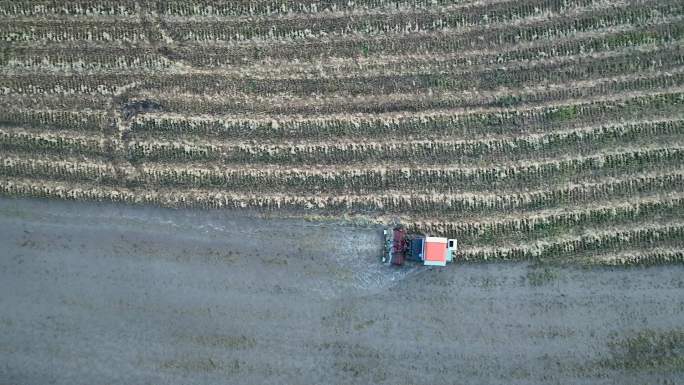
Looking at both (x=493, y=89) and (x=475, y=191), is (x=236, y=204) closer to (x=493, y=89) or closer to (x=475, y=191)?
(x=475, y=191)

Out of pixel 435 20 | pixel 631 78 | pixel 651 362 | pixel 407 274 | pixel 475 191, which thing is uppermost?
pixel 435 20

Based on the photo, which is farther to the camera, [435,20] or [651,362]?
[435,20]

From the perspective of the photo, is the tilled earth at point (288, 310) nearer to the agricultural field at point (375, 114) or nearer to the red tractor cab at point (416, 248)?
the red tractor cab at point (416, 248)

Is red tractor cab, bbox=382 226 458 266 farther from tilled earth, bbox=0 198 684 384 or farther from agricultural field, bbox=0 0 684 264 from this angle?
agricultural field, bbox=0 0 684 264

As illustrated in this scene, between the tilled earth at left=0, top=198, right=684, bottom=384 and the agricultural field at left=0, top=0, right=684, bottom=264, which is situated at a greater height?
the agricultural field at left=0, top=0, right=684, bottom=264

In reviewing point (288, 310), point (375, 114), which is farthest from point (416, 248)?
point (375, 114)

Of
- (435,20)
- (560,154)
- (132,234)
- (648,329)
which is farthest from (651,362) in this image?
(132,234)

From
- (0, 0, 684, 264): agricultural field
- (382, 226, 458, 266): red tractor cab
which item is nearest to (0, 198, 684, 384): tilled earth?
(382, 226, 458, 266): red tractor cab
